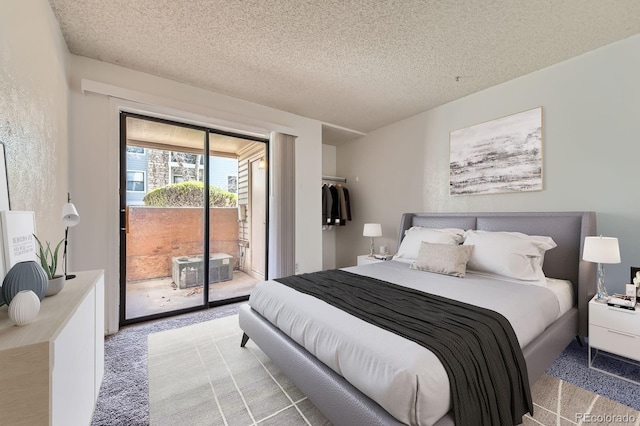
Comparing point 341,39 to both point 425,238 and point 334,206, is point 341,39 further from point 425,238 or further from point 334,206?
point 334,206

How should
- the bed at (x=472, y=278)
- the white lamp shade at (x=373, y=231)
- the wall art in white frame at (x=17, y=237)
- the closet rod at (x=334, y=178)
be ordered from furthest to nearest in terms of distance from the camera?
the closet rod at (x=334, y=178), the white lamp shade at (x=373, y=231), the bed at (x=472, y=278), the wall art in white frame at (x=17, y=237)

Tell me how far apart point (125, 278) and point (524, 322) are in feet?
11.5

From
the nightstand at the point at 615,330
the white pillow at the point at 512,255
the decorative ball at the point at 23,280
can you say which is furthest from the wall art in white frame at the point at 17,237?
the nightstand at the point at 615,330

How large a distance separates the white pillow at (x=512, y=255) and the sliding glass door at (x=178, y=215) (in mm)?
2790

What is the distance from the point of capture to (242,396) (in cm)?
167

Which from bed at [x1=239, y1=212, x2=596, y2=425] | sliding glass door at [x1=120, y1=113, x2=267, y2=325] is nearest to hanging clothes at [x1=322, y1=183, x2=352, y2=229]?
sliding glass door at [x1=120, y1=113, x2=267, y2=325]

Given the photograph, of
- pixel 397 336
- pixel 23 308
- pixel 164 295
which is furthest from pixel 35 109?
pixel 397 336

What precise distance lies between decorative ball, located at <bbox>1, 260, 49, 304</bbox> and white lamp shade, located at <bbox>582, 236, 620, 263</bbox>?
3.29 meters

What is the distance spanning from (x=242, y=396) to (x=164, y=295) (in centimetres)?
211

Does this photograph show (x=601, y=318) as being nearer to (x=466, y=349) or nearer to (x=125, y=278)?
(x=466, y=349)

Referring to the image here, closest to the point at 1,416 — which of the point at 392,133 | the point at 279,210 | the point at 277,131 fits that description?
the point at 279,210

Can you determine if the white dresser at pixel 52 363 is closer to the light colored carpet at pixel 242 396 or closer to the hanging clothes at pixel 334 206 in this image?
the light colored carpet at pixel 242 396

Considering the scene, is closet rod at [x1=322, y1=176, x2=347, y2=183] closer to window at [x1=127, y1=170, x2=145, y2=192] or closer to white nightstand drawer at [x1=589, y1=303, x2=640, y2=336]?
window at [x1=127, y1=170, x2=145, y2=192]

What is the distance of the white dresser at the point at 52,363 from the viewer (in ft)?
2.39
